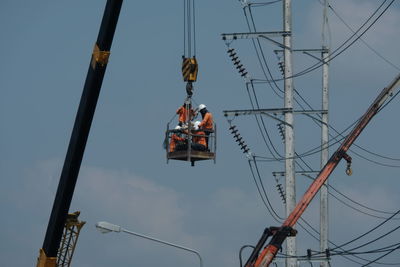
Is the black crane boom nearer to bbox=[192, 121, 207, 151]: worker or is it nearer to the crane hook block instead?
the crane hook block

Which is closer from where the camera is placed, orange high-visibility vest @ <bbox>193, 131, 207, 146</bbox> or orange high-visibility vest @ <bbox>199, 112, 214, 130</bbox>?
orange high-visibility vest @ <bbox>193, 131, 207, 146</bbox>

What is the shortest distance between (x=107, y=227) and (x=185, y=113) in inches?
175

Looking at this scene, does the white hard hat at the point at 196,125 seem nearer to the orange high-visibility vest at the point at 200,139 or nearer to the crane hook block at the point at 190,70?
the orange high-visibility vest at the point at 200,139

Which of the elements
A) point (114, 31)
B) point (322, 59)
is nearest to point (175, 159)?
point (114, 31)

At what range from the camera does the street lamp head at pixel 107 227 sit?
42688 millimetres

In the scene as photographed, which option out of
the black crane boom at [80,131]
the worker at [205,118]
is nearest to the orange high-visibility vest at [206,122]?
the worker at [205,118]

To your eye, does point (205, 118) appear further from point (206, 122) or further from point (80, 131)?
point (80, 131)

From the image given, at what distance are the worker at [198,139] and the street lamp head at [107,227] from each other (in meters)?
4.07

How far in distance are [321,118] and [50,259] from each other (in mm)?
19902

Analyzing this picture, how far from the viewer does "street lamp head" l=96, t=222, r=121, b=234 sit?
42688 mm

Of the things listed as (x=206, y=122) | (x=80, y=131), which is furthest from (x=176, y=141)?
(x=80, y=131)

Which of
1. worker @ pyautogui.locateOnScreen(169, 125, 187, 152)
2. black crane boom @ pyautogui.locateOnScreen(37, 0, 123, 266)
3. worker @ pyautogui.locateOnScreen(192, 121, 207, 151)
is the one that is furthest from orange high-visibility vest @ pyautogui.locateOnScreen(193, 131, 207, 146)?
black crane boom @ pyautogui.locateOnScreen(37, 0, 123, 266)

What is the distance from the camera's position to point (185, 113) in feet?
134

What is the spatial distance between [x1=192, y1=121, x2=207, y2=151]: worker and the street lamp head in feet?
13.3
